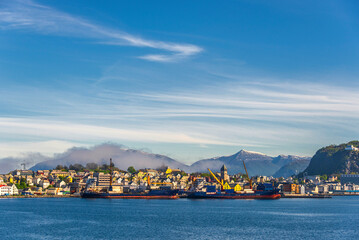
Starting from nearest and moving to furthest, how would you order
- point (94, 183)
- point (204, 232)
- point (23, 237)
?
point (23, 237)
point (204, 232)
point (94, 183)

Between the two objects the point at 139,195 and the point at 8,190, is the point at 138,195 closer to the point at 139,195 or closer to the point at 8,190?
the point at 139,195

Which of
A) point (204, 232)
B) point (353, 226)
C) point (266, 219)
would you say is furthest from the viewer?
point (266, 219)

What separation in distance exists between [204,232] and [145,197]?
100852 mm

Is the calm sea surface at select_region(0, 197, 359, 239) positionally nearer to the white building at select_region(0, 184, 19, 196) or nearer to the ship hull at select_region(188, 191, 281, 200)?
the ship hull at select_region(188, 191, 281, 200)

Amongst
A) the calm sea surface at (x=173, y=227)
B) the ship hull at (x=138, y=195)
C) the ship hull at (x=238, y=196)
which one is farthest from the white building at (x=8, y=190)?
the calm sea surface at (x=173, y=227)

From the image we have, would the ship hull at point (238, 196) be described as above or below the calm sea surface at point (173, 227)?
above

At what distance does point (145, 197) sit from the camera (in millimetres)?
155000

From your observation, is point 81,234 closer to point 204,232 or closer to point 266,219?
point 204,232

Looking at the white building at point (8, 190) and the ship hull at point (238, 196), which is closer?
the ship hull at point (238, 196)

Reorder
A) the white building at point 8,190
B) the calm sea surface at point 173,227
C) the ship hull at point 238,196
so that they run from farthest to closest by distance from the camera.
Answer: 1. the white building at point 8,190
2. the ship hull at point 238,196
3. the calm sea surface at point 173,227

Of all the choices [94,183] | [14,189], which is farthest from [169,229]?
[94,183]

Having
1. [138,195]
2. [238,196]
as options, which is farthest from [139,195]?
[238,196]

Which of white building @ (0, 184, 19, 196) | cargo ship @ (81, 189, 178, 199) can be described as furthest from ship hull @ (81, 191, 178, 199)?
white building @ (0, 184, 19, 196)

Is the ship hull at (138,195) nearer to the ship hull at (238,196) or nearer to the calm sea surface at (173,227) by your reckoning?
the ship hull at (238,196)
